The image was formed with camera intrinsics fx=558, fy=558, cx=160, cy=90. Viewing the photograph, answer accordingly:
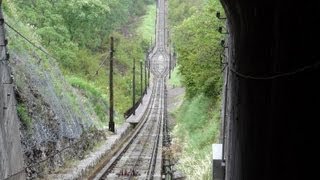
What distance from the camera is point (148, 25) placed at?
13262cm

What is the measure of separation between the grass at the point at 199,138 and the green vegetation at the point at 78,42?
250 inches

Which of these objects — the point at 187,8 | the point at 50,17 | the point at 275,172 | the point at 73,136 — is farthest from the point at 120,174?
the point at 187,8

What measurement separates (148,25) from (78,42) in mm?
65169

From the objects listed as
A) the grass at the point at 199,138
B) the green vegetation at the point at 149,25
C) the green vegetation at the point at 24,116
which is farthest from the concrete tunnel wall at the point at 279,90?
the green vegetation at the point at 149,25

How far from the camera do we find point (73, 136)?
2348 centimetres

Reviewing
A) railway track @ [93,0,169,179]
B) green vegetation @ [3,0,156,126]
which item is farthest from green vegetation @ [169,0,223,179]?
green vegetation @ [3,0,156,126]

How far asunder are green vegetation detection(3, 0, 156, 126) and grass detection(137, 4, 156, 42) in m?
19.7

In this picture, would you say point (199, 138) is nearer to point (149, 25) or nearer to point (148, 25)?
point (148, 25)

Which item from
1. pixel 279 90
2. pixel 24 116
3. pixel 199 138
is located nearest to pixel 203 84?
pixel 199 138

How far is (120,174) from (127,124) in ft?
71.1

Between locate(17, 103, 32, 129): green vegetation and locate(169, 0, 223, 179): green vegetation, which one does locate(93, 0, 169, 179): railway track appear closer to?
locate(169, 0, 223, 179): green vegetation

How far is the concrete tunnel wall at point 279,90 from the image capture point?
318cm

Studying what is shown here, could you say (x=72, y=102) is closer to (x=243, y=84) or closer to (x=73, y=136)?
(x=73, y=136)

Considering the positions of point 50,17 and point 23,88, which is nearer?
point 23,88
